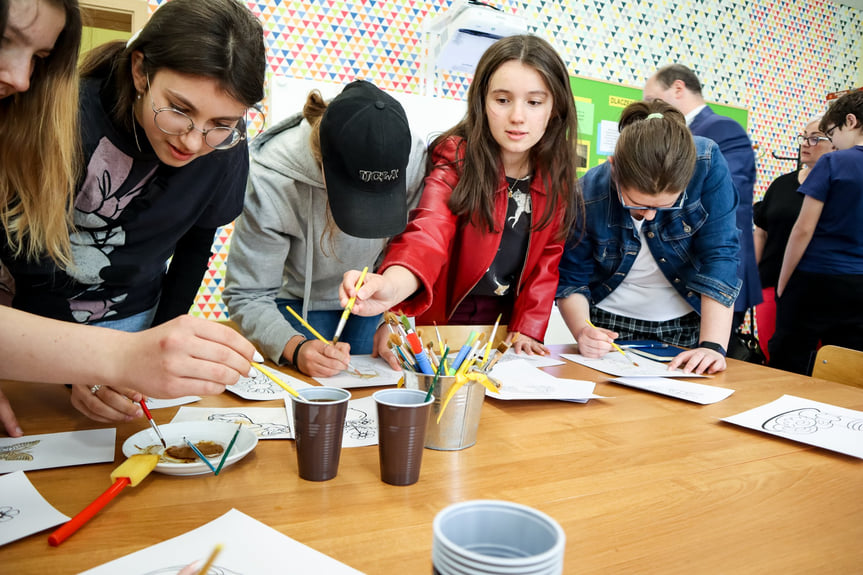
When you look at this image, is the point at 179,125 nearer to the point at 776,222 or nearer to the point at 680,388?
the point at 680,388

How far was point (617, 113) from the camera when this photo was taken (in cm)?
411

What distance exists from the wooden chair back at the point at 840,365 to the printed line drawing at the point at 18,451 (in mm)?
1690

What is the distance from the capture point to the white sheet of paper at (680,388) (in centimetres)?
117

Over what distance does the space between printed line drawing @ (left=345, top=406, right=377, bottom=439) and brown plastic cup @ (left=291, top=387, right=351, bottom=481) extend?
0.15 metres

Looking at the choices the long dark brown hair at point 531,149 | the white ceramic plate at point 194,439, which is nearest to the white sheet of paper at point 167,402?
the white ceramic plate at point 194,439

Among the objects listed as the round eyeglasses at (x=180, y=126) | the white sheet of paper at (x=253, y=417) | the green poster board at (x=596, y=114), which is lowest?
the white sheet of paper at (x=253, y=417)

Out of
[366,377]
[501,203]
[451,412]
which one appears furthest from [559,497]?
[501,203]

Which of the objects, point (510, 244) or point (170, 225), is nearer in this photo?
point (170, 225)

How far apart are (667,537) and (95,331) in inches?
25.6

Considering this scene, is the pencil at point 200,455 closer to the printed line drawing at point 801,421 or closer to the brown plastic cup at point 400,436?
the brown plastic cup at point 400,436

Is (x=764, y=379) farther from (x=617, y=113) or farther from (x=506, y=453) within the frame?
(x=617, y=113)

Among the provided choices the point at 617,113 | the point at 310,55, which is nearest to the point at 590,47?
the point at 617,113

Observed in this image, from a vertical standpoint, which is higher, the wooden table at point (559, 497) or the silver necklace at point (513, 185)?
the silver necklace at point (513, 185)

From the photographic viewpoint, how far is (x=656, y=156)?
1542mm
